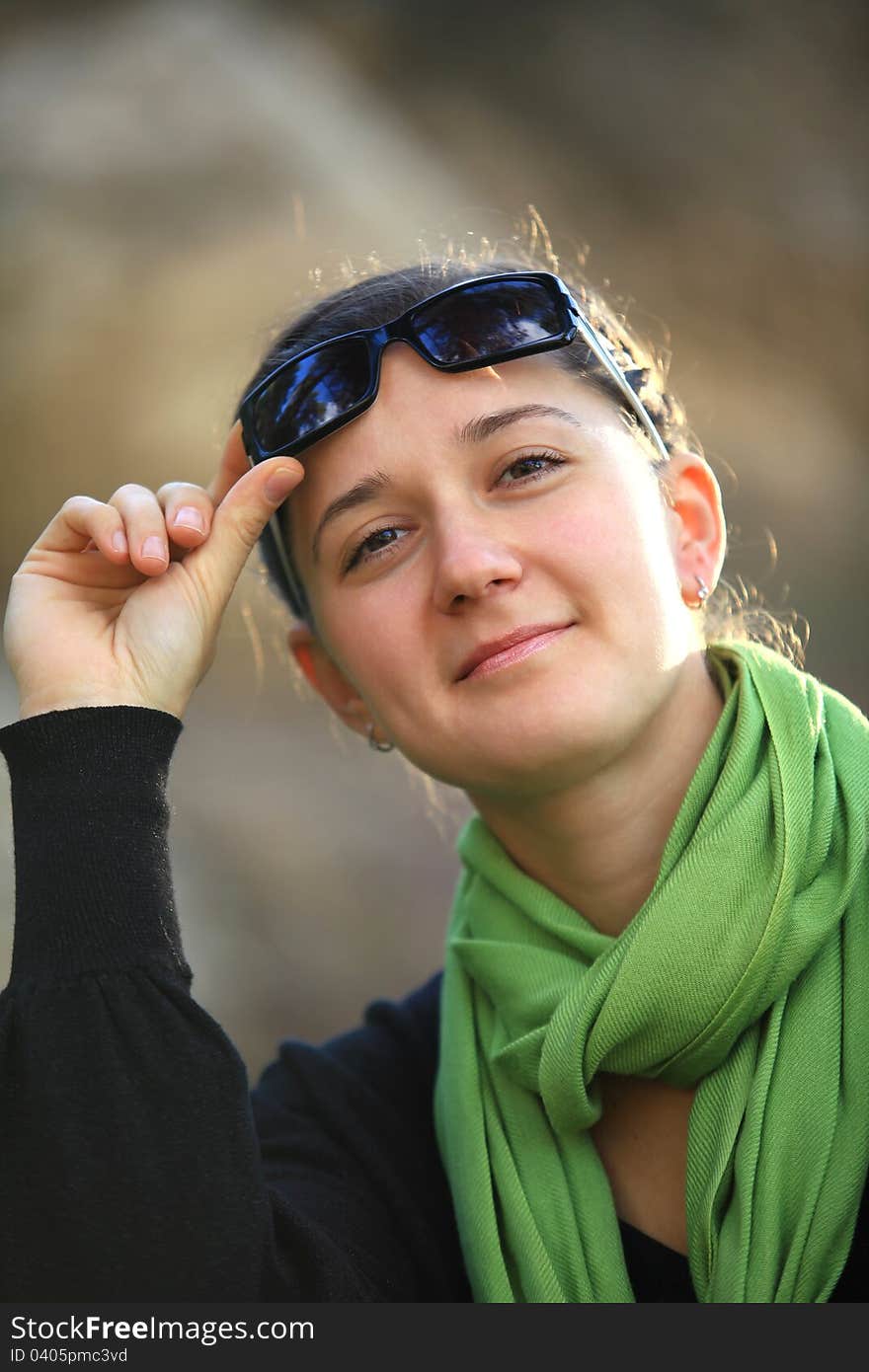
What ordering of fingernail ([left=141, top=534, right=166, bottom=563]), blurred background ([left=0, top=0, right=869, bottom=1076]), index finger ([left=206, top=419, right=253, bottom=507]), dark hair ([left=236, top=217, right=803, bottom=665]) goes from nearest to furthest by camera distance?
A: fingernail ([left=141, top=534, right=166, bottom=563]) < dark hair ([left=236, top=217, right=803, bottom=665]) < index finger ([left=206, top=419, right=253, bottom=507]) < blurred background ([left=0, top=0, right=869, bottom=1076])

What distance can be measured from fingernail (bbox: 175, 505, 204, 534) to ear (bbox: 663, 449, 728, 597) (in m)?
0.80

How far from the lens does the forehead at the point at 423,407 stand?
6.31 feet

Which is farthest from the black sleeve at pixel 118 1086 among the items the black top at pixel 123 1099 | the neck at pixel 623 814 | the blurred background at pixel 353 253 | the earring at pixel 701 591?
the blurred background at pixel 353 253

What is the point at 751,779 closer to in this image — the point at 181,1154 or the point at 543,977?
the point at 543,977

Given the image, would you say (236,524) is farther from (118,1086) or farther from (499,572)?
(118,1086)

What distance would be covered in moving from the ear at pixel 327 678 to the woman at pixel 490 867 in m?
0.21

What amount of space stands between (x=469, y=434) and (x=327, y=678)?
0.67 meters

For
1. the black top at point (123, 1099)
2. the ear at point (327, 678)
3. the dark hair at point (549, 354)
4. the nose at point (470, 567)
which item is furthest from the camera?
the ear at point (327, 678)

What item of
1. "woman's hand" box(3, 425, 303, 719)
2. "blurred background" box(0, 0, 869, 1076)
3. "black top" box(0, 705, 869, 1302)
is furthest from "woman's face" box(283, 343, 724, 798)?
"blurred background" box(0, 0, 869, 1076)

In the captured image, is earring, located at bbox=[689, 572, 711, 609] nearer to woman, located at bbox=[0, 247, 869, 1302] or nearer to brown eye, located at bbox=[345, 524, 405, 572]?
woman, located at bbox=[0, 247, 869, 1302]

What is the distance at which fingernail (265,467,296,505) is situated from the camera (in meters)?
2.03

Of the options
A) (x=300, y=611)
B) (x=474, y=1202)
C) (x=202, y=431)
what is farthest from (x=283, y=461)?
(x=202, y=431)

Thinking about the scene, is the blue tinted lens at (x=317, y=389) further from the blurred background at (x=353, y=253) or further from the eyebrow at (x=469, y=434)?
the blurred background at (x=353, y=253)

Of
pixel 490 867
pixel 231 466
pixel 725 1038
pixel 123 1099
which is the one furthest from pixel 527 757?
pixel 231 466
